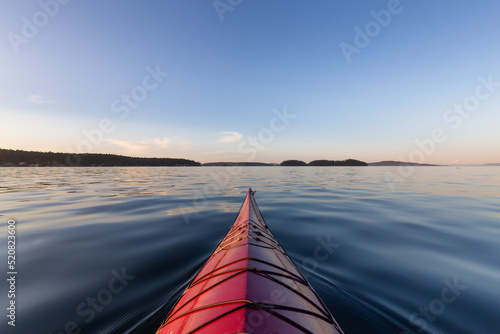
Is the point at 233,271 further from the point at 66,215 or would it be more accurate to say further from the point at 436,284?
the point at 66,215

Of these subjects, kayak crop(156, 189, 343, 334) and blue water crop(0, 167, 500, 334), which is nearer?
kayak crop(156, 189, 343, 334)

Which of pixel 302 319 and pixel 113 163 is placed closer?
→ pixel 302 319

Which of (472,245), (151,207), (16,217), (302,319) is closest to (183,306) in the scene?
(302,319)

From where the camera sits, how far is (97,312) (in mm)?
3621

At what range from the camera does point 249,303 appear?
7.55 ft

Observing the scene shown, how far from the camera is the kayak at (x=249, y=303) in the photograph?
2121 mm

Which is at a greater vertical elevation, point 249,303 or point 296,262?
point 249,303

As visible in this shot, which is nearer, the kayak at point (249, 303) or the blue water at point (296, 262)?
the kayak at point (249, 303)

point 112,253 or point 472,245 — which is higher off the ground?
point 472,245

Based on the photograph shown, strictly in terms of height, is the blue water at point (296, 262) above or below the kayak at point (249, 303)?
below

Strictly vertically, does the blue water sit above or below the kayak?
below

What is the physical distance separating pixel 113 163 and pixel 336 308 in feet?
553

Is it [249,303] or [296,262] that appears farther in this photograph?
[296,262]

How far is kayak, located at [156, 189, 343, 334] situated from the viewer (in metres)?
2.12
